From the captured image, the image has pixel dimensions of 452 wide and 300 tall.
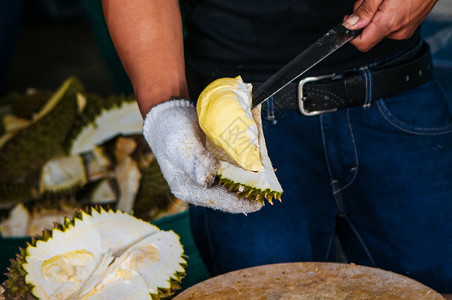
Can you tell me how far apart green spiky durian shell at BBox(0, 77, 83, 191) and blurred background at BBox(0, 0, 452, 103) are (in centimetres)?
89

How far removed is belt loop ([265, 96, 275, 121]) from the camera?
112 centimetres

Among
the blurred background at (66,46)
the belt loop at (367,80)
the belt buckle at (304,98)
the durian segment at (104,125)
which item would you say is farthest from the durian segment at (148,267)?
the blurred background at (66,46)

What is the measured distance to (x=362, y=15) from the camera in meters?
0.97

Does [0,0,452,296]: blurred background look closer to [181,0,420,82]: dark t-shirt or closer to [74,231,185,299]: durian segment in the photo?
[74,231,185,299]: durian segment

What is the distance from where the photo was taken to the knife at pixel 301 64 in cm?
92

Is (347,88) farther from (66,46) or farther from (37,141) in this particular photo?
(66,46)

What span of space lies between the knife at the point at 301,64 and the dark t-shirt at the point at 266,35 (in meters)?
0.16

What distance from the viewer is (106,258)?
0.97 m

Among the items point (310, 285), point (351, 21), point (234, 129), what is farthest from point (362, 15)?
point (310, 285)

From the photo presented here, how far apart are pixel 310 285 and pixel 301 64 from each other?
42cm

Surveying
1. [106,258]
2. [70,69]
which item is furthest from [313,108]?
[70,69]

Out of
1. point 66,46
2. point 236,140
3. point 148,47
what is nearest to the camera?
point 236,140

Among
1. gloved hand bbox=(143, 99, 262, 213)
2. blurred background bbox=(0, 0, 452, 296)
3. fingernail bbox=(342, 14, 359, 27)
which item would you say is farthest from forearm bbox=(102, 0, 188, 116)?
blurred background bbox=(0, 0, 452, 296)

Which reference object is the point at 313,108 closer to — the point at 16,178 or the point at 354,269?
the point at 354,269
